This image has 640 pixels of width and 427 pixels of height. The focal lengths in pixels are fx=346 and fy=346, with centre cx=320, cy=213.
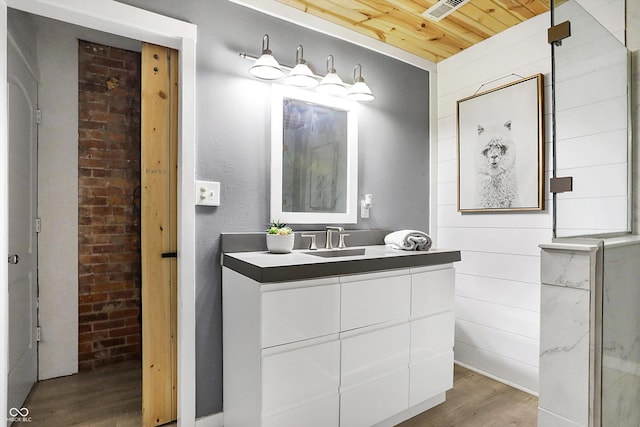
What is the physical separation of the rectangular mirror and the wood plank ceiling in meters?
0.53

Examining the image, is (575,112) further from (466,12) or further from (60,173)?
(60,173)

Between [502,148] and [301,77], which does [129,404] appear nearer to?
[301,77]

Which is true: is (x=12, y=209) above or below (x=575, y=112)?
below

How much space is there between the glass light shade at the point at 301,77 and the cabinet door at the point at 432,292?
4.24 ft

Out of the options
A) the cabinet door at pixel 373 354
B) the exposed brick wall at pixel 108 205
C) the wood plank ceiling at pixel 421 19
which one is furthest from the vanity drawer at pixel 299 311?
the exposed brick wall at pixel 108 205

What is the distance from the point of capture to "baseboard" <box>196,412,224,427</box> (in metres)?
1.86

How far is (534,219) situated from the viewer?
2.27 metres

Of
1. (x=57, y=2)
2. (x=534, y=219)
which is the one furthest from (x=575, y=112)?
(x=57, y=2)

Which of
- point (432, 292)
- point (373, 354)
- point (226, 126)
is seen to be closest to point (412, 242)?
point (432, 292)

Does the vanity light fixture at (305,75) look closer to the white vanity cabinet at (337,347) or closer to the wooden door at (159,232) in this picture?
the wooden door at (159,232)

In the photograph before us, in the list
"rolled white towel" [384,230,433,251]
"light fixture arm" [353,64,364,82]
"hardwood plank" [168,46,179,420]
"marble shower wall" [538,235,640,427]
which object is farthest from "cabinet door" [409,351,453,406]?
"light fixture arm" [353,64,364,82]

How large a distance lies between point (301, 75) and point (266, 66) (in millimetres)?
230

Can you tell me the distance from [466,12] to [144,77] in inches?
78.5

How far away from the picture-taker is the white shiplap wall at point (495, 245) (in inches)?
89.5
